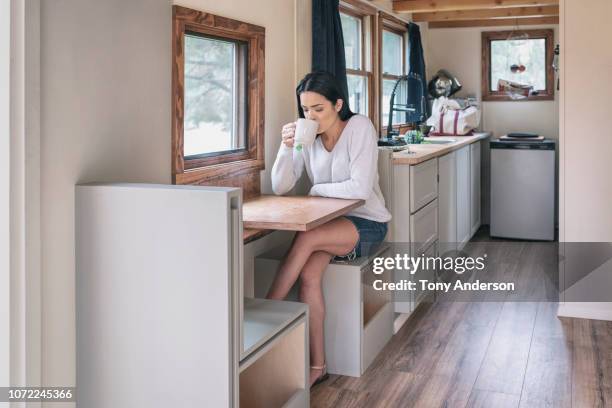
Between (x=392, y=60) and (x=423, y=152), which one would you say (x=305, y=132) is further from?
(x=392, y=60)

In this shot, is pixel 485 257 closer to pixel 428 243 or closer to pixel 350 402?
pixel 428 243

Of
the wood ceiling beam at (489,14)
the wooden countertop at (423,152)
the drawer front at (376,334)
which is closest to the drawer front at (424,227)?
the wooden countertop at (423,152)

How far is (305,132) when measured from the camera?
2.96 metres

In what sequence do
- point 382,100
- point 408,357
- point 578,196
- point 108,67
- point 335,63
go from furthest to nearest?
point 382,100 < point 335,63 < point 578,196 < point 408,357 < point 108,67

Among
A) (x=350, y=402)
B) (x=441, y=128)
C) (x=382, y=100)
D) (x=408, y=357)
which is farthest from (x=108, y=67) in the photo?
(x=441, y=128)

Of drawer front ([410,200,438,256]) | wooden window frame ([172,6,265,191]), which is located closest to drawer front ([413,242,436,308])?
drawer front ([410,200,438,256])

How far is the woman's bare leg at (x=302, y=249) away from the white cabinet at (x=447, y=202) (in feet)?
5.38

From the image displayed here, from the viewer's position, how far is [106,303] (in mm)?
1783

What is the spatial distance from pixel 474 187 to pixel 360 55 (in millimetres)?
1667

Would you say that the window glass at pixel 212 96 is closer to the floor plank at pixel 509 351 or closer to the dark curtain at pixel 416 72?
the floor plank at pixel 509 351

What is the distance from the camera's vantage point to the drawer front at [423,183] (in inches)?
144

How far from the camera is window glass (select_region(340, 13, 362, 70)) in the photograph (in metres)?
4.72

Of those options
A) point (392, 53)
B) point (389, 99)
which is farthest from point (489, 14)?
point (389, 99)

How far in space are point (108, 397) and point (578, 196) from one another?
9.02 ft
